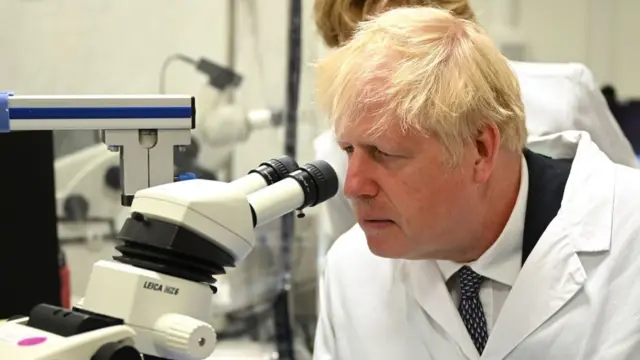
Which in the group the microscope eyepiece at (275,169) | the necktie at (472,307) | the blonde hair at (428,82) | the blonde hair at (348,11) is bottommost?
the necktie at (472,307)

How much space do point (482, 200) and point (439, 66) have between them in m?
0.23

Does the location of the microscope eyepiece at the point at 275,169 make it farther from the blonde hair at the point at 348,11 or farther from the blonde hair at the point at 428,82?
the blonde hair at the point at 348,11

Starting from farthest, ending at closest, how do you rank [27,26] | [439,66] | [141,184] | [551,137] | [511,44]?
[511,44]
[27,26]
[551,137]
[439,66]
[141,184]

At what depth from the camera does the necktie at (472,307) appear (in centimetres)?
130

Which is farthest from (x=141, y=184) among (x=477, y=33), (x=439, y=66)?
(x=477, y=33)

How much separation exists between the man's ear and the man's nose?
0.54 ft

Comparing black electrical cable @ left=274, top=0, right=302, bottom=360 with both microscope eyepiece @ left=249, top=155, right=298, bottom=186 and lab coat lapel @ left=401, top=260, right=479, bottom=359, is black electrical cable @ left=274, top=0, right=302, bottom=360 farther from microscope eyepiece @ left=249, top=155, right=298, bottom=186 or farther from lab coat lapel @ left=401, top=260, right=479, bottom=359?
microscope eyepiece @ left=249, top=155, right=298, bottom=186

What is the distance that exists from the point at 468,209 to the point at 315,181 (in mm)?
327

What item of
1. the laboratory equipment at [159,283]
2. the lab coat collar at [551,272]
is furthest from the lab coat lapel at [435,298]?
the laboratory equipment at [159,283]

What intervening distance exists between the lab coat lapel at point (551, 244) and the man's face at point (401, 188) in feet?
0.50

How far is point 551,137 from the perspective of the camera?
158cm

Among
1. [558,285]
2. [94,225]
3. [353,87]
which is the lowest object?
[94,225]

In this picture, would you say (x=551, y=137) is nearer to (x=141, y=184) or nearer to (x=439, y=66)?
(x=439, y=66)

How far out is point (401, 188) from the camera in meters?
1.19
